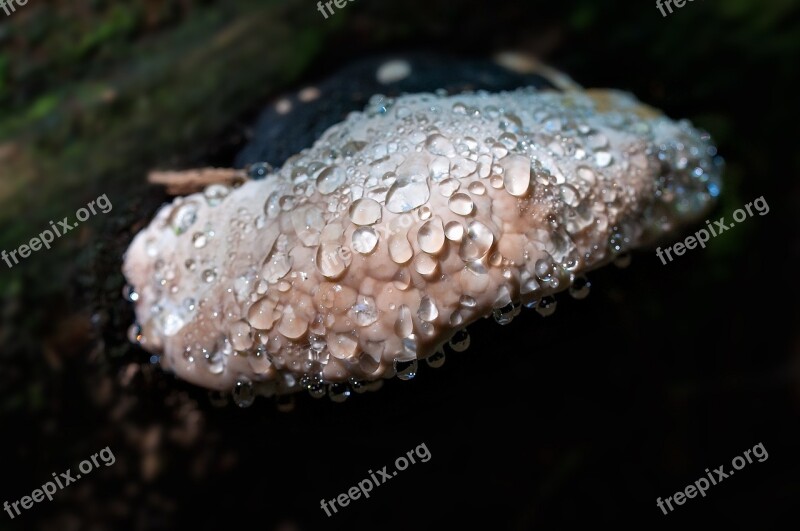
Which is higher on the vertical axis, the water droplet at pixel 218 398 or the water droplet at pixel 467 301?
the water droplet at pixel 467 301

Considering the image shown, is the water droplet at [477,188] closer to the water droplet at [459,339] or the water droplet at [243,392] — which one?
the water droplet at [459,339]

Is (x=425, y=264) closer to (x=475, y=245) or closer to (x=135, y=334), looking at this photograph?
(x=475, y=245)

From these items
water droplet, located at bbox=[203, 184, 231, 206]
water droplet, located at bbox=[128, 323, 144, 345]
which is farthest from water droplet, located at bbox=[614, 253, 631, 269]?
water droplet, located at bbox=[128, 323, 144, 345]

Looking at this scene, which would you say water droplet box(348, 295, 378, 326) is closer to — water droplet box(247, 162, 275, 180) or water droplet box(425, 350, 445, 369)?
water droplet box(425, 350, 445, 369)

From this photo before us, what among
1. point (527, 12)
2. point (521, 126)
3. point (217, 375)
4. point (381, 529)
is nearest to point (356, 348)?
point (217, 375)

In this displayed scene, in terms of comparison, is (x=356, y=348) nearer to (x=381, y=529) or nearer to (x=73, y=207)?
(x=73, y=207)

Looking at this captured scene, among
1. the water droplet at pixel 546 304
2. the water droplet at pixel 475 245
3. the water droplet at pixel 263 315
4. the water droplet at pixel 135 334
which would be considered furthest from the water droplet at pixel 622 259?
the water droplet at pixel 135 334

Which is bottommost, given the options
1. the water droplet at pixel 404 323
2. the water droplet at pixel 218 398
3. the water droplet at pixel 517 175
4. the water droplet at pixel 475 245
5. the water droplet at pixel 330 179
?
the water droplet at pixel 218 398
